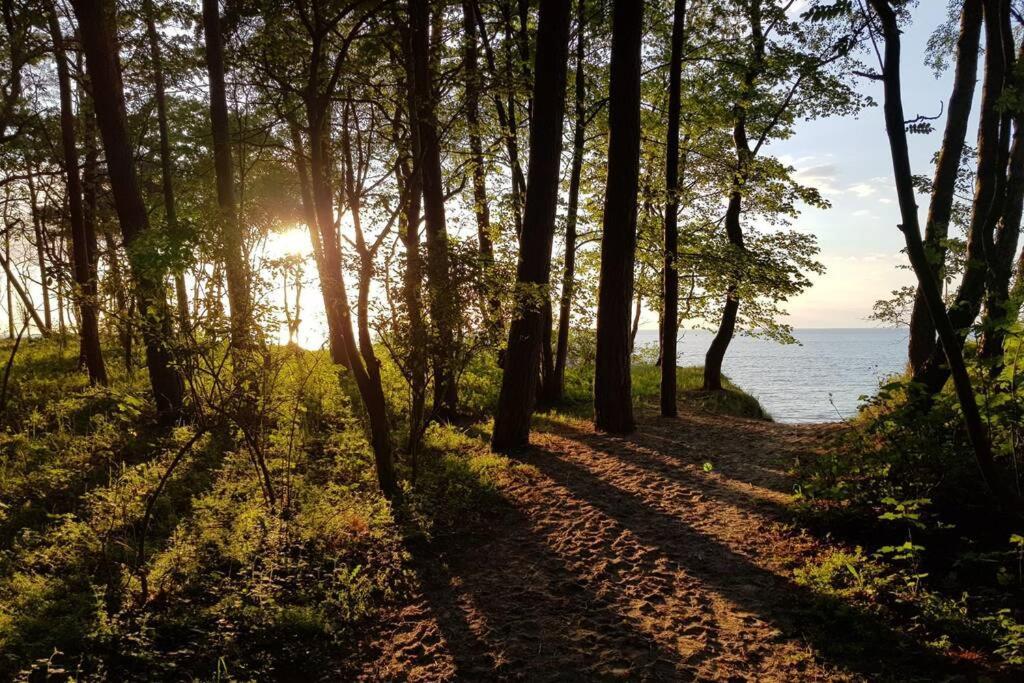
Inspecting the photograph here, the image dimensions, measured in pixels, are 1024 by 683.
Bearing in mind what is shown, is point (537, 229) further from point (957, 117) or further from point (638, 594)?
point (957, 117)

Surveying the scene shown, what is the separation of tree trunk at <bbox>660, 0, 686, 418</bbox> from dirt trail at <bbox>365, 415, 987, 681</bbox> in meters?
2.98

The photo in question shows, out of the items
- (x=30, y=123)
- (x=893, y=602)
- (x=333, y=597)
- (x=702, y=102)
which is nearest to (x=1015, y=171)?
(x=702, y=102)

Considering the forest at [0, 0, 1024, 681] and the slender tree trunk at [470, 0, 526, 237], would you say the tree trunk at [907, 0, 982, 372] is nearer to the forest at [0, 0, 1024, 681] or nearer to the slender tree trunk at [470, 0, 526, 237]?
the forest at [0, 0, 1024, 681]

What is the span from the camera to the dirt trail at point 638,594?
3535 millimetres

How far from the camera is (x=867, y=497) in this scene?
194 inches

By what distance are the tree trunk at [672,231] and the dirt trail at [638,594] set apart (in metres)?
2.98

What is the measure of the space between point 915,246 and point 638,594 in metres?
3.38

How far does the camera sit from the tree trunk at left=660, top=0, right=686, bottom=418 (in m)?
9.09

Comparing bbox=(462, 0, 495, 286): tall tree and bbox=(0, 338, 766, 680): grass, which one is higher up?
bbox=(462, 0, 495, 286): tall tree

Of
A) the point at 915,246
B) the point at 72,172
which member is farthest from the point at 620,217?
the point at 72,172

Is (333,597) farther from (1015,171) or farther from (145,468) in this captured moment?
(1015,171)

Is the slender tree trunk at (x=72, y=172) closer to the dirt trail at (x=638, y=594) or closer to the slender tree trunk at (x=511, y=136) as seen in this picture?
the slender tree trunk at (x=511, y=136)

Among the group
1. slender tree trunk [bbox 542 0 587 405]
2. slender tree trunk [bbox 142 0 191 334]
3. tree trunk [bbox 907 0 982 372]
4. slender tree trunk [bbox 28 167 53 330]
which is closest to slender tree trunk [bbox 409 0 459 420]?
slender tree trunk [bbox 142 0 191 334]

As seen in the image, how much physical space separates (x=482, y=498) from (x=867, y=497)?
3939mm
